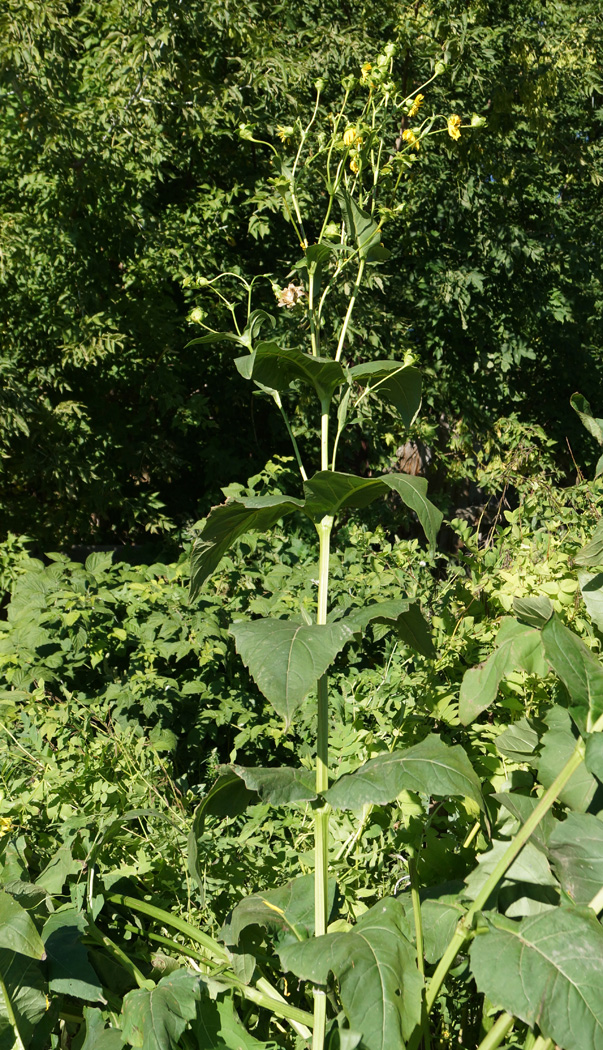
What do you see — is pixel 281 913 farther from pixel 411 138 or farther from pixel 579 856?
pixel 411 138

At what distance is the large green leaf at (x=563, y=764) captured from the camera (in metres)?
1.35

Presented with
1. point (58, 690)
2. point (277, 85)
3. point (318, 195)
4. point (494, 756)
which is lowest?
point (58, 690)

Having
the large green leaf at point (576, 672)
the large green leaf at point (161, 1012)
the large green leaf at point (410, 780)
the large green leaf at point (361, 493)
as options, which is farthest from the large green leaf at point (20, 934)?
the large green leaf at point (576, 672)

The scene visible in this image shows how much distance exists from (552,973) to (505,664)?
564 millimetres

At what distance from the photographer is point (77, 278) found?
17.7 ft

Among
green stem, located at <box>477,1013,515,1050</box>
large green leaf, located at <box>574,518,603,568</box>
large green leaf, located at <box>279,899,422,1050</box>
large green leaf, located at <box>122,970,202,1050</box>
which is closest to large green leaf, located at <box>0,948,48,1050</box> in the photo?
large green leaf, located at <box>122,970,202,1050</box>

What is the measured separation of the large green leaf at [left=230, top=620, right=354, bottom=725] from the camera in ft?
3.69

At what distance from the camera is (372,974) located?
1.14m

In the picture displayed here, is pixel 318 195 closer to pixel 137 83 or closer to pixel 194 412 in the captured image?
pixel 137 83

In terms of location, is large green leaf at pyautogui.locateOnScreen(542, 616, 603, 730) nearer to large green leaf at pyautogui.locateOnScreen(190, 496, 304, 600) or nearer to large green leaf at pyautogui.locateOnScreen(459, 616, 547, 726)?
large green leaf at pyautogui.locateOnScreen(459, 616, 547, 726)

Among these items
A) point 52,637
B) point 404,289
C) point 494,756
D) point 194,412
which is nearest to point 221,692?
point 52,637

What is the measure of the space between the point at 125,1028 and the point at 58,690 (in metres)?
2.21

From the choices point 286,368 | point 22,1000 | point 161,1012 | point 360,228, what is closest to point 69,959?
point 22,1000

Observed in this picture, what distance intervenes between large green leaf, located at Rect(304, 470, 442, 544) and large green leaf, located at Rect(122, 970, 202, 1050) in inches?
33.2
